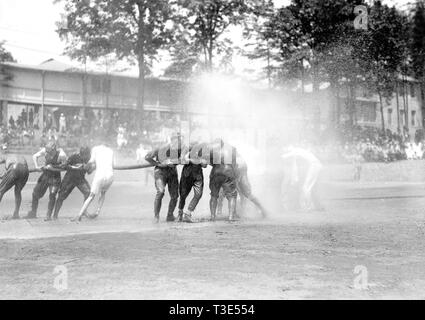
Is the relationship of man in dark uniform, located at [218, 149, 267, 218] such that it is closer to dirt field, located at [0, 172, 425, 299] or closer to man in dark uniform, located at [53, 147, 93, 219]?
dirt field, located at [0, 172, 425, 299]

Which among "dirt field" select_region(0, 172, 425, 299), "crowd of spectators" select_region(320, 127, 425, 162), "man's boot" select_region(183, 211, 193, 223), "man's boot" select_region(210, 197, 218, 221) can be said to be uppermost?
"crowd of spectators" select_region(320, 127, 425, 162)

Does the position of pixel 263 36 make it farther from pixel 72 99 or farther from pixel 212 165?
pixel 212 165

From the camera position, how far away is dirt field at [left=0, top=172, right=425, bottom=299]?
19.7 ft

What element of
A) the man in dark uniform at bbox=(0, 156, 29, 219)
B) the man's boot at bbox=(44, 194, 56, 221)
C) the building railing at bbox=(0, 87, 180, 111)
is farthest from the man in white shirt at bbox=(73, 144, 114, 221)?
the building railing at bbox=(0, 87, 180, 111)

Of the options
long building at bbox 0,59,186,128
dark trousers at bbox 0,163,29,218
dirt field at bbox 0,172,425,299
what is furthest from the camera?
long building at bbox 0,59,186,128

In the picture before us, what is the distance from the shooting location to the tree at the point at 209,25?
117 feet

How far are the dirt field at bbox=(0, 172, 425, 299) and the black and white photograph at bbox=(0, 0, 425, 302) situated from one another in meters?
0.04

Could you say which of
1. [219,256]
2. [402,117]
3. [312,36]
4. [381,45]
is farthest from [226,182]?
[402,117]

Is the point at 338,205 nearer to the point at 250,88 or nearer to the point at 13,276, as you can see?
the point at 13,276

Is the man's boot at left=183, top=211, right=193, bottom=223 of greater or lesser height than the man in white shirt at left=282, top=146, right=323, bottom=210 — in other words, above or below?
below

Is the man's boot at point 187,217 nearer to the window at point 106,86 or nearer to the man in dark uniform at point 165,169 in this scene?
the man in dark uniform at point 165,169
